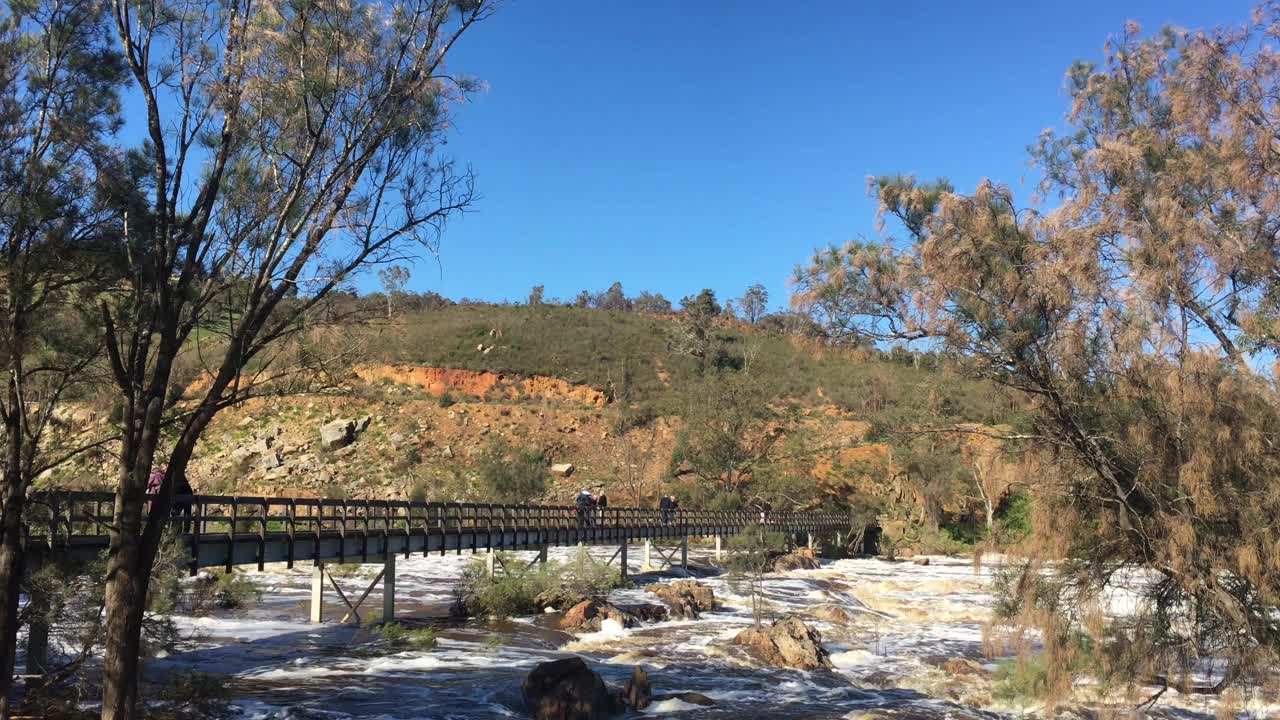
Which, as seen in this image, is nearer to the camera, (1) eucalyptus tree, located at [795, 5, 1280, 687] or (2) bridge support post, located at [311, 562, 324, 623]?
(1) eucalyptus tree, located at [795, 5, 1280, 687]

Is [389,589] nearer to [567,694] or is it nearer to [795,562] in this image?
[567,694]

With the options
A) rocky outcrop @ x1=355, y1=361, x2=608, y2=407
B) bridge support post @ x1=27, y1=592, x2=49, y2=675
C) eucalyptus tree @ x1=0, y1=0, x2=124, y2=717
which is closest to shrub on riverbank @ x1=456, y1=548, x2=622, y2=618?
bridge support post @ x1=27, y1=592, x2=49, y2=675

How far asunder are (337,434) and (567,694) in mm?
54813

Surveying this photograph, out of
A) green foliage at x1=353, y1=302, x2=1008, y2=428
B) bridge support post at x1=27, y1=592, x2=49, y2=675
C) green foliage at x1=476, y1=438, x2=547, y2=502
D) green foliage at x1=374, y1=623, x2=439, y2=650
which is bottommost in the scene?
green foliage at x1=374, y1=623, x2=439, y2=650

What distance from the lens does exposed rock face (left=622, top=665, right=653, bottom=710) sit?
49.2 ft

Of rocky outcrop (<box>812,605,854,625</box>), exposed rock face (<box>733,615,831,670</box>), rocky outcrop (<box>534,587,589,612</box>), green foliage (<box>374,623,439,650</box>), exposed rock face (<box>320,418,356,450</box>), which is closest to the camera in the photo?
exposed rock face (<box>733,615,831,670</box>)

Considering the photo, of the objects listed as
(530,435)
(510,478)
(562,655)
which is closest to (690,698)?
(562,655)

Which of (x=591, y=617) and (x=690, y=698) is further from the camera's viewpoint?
(x=591, y=617)

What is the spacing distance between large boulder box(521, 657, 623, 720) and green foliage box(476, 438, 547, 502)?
123ft

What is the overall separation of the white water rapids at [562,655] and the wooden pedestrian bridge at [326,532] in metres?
1.86

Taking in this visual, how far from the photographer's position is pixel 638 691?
599 inches

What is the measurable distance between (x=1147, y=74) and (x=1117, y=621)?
7.19 m

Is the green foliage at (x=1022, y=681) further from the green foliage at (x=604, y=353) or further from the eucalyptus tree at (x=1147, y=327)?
the green foliage at (x=604, y=353)

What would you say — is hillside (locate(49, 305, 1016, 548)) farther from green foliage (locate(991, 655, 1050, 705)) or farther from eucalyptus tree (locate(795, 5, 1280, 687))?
eucalyptus tree (locate(795, 5, 1280, 687))
